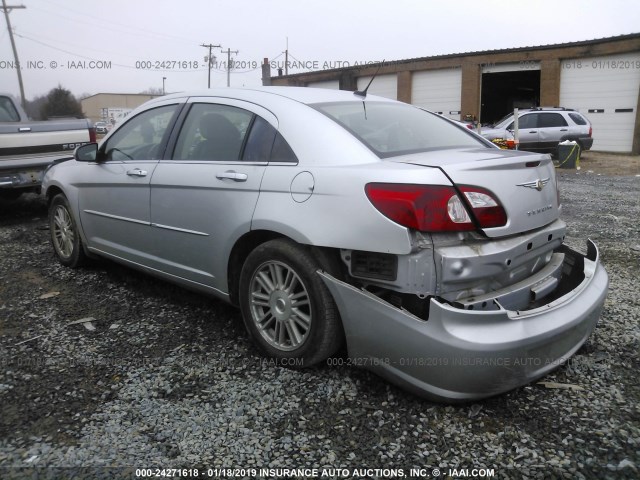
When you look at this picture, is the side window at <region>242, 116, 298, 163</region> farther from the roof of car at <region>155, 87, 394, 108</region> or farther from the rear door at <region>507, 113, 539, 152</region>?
the rear door at <region>507, 113, 539, 152</region>

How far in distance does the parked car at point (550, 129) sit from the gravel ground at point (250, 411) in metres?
14.8

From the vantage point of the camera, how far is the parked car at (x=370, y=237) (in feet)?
7.83

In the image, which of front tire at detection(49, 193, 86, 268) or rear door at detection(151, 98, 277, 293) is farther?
front tire at detection(49, 193, 86, 268)

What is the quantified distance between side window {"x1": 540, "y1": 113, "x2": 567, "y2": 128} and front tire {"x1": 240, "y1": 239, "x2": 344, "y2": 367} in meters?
16.8

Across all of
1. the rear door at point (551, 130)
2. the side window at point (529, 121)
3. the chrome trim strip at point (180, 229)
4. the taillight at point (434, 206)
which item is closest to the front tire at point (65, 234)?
the chrome trim strip at point (180, 229)

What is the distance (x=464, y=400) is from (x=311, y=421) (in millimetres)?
721

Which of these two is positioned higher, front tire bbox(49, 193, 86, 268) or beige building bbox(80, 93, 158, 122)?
beige building bbox(80, 93, 158, 122)

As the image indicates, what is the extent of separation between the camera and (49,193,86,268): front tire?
191 inches

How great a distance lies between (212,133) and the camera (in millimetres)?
3479

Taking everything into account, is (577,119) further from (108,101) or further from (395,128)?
(108,101)

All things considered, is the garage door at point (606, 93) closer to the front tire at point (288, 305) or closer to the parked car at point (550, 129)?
the parked car at point (550, 129)

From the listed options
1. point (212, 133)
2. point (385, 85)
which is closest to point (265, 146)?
point (212, 133)

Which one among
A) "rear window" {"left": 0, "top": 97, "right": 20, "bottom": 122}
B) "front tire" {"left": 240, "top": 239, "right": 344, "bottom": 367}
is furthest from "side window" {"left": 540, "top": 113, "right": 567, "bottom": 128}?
"front tire" {"left": 240, "top": 239, "right": 344, "bottom": 367}

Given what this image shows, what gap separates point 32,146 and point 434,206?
6.77m
